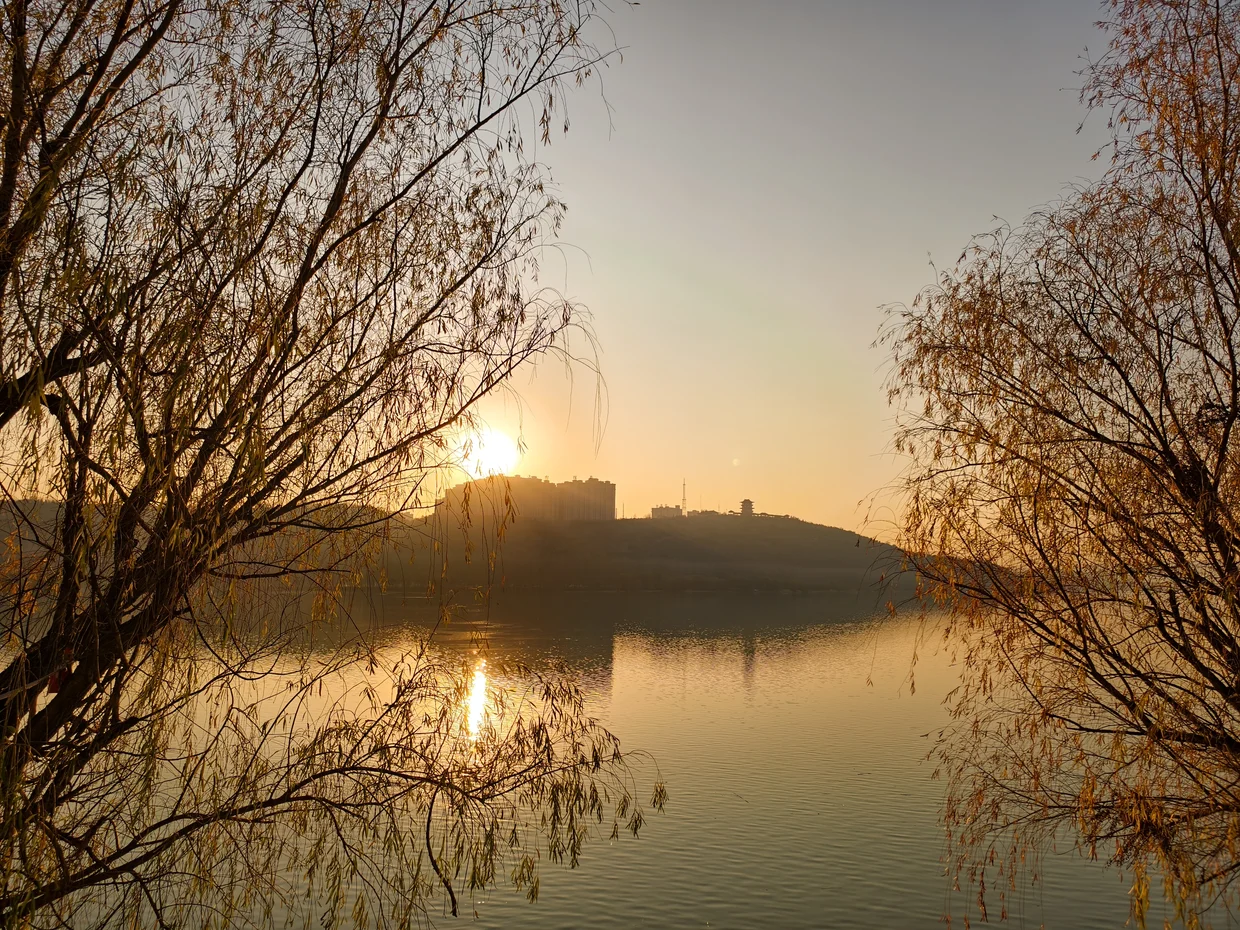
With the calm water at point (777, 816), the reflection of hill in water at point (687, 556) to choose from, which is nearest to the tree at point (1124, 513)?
the calm water at point (777, 816)

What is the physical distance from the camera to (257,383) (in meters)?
4.91

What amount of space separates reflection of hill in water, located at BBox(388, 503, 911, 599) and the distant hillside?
0.13 meters

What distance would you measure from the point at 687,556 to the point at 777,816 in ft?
369

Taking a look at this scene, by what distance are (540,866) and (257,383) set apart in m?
14.5

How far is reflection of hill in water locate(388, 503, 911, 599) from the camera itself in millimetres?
116875

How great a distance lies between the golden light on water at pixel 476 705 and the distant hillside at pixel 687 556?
202 feet

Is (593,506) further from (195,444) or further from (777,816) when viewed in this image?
(195,444)

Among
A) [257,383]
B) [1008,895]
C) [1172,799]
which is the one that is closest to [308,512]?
[257,383]

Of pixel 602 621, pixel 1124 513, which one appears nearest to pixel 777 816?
pixel 1124 513

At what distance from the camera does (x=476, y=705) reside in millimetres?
35250

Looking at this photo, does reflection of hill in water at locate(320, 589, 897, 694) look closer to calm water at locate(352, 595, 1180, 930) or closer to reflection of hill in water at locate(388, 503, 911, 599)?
calm water at locate(352, 595, 1180, 930)

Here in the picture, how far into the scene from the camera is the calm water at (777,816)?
15.2m

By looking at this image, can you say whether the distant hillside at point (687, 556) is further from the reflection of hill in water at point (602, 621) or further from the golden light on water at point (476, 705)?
the golden light on water at point (476, 705)

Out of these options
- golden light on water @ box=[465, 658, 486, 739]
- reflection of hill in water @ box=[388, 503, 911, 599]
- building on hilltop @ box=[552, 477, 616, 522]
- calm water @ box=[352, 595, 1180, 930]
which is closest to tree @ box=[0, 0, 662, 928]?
golden light on water @ box=[465, 658, 486, 739]
